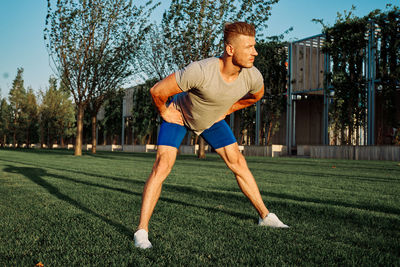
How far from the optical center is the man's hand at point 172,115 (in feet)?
12.1

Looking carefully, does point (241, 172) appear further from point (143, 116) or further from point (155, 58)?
point (143, 116)

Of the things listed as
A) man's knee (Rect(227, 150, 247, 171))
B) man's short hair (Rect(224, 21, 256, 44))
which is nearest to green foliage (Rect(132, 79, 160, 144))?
man's knee (Rect(227, 150, 247, 171))

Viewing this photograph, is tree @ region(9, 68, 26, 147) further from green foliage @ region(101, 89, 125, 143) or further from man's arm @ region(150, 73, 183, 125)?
man's arm @ region(150, 73, 183, 125)

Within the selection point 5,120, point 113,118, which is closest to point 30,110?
point 5,120

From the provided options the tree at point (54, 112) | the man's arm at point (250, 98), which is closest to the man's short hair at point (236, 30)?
the man's arm at point (250, 98)

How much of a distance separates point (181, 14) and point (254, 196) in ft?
66.1

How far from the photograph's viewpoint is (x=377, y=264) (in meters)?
2.70

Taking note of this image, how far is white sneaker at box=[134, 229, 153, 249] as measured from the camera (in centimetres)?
313

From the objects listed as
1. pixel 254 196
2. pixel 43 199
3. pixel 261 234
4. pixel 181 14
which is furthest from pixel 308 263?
pixel 181 14

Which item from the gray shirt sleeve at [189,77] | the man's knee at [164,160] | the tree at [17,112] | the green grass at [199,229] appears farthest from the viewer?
the tree at [17,112]

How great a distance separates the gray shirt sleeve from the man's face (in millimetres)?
327

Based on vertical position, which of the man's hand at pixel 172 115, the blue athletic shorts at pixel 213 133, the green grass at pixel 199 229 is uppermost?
the man's hand at pixel 172 115

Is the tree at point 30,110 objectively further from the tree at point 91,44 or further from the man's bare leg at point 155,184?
the man's bare leg at point 155,184

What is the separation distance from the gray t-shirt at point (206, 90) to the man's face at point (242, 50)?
18 centimetres
